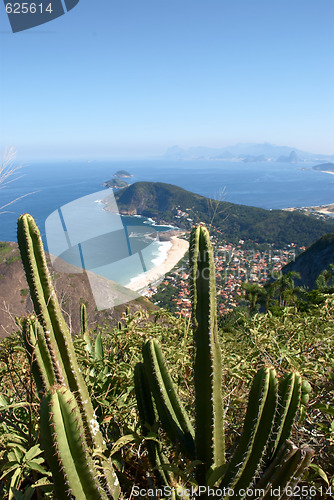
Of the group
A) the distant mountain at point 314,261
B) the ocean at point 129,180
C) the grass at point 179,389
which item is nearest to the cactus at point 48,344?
the grass at point 179,389

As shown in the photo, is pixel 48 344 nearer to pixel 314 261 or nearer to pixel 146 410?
pixel 146 410

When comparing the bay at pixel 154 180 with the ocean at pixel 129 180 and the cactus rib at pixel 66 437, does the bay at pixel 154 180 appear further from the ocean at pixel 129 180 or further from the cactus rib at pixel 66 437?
the cactus rib at pixel 66 437

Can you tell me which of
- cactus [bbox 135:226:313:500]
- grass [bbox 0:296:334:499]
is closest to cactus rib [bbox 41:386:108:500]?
grass [bbox 0:296:334:499]

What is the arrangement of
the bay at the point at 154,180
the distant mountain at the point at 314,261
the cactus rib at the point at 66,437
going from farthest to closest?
the distant mountain at the point at 314,261 < the bay at the point at 154,180 < the cactus rib at the point at 66,437

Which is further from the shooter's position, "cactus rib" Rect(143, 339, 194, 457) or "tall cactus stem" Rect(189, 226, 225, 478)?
"cactus rib" Rect(143, 339, 194, 457)

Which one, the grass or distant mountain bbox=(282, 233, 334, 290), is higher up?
the grass

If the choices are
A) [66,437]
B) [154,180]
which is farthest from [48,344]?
[154,180]

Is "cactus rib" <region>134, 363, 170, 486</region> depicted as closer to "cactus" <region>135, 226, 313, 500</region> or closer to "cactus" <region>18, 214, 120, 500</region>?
"cactus" <region>135, 226, 313, 500</region>
